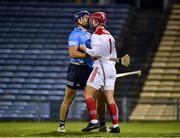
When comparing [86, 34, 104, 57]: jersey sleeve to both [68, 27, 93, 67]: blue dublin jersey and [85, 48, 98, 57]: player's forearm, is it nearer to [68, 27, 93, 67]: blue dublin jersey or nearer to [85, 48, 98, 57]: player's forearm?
[85, 48, 98, 57]: player's forearm

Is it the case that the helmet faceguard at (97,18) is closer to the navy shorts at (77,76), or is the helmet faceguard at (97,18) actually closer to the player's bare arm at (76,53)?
the player's bare arm at (76,53)

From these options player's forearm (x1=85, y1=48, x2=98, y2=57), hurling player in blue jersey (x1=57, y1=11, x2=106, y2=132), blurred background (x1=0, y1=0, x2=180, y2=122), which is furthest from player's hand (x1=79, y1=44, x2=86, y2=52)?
blurred background (x1=0, y1=0, x2=180, y2=122)

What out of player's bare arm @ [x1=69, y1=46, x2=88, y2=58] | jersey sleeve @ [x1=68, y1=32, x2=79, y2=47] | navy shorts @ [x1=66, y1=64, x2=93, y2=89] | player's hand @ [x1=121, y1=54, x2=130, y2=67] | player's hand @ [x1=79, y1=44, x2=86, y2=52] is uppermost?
jersey sleeve @ [x1=68, y1=32, x2=79, y2=47]

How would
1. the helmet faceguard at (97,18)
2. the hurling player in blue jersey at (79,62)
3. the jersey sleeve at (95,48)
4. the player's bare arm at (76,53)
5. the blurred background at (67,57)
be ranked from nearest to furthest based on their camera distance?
the jersey sleeve at (95,48) < the helmet faceguard at (97,18) < the player's bare arm at (76,53) < the hurling player in blue jersey at (79,62) < the blurred background at (67,57)

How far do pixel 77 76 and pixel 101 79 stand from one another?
21.3 inches

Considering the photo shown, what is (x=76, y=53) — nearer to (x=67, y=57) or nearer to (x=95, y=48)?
(x=95, y=48)

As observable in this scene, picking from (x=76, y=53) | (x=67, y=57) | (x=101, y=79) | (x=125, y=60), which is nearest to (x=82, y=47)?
(x=76, y=53)

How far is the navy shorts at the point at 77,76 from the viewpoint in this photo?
13.6 meters

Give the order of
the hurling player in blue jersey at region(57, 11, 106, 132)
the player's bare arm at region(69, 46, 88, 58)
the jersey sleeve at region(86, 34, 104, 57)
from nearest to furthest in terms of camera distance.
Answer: the jersey sleeve at region(86, 34, 104, 57)
the player's bare arm at region(69, 46, 88, 58)
the hurling player in blue jersey at region(57, 11, 106, 132)

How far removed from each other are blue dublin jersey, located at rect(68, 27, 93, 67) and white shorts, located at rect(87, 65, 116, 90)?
429 millimetres

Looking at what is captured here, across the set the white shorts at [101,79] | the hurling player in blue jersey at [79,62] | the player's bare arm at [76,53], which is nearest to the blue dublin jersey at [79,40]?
the hurling player in blue jersey at [79,62]

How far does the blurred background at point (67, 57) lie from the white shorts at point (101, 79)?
32.5ft

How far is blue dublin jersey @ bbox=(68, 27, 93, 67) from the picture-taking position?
13477 mm

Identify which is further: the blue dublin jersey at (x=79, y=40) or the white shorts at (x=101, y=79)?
the blue dublin jersey at (x=79, y=40)
